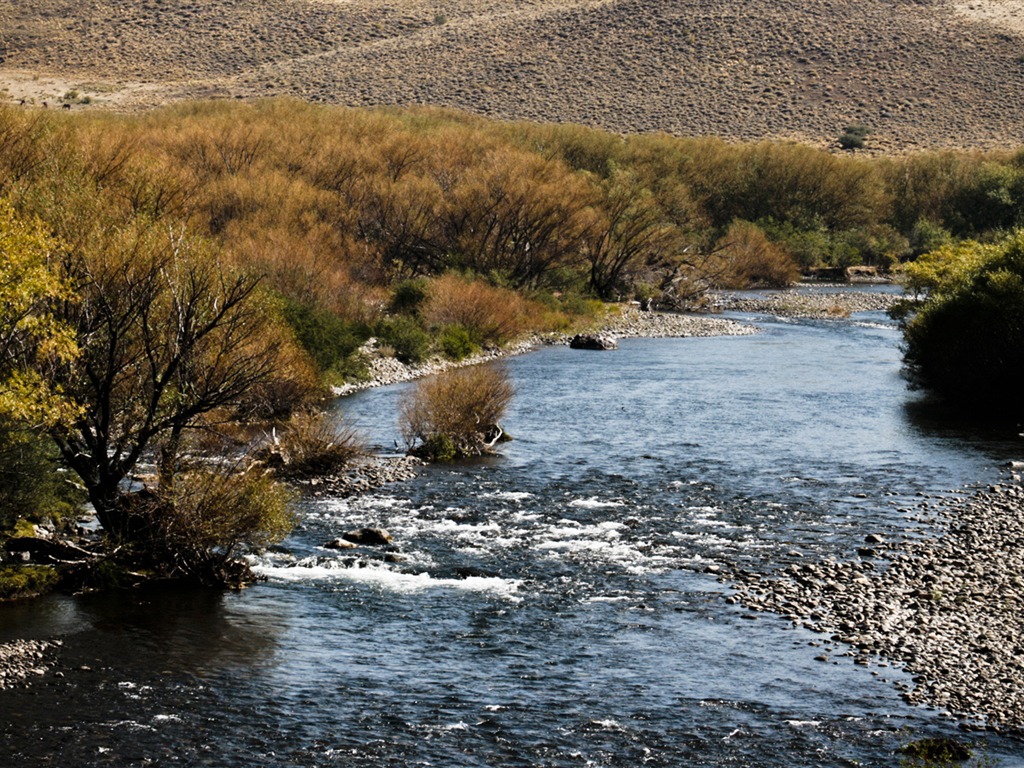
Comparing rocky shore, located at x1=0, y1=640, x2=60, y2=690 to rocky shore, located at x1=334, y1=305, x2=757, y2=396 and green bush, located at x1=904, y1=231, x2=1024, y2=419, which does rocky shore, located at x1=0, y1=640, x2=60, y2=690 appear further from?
green bush, located at x1=904, y1=231, x2=1024, y2=419

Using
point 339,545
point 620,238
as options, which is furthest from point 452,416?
point 620,238

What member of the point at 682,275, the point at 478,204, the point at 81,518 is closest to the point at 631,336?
the point at 478,204

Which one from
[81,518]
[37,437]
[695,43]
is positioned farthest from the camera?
[695,43]

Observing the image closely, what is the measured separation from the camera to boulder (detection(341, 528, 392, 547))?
22516 millimetres

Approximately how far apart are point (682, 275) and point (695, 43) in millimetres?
67517

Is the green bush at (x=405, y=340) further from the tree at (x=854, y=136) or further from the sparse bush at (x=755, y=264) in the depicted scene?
the tree at (x=854, y=136)

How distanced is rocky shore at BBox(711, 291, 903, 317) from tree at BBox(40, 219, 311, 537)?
172ft

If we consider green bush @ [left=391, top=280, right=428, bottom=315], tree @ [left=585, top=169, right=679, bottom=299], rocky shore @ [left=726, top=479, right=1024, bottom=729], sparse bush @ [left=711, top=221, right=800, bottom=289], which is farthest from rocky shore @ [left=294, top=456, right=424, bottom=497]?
sparse bush @ [left=711, top=221, right=800, bottom=289]

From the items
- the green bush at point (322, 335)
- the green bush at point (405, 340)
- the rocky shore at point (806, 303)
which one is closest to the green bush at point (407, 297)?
the green bush at point (405, 340)

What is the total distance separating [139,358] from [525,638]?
798 cm

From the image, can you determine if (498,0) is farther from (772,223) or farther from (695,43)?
(772,223)

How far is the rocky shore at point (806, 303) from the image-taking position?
70.1 m

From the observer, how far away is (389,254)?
61.4 m

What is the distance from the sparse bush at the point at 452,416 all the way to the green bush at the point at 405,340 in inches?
585
